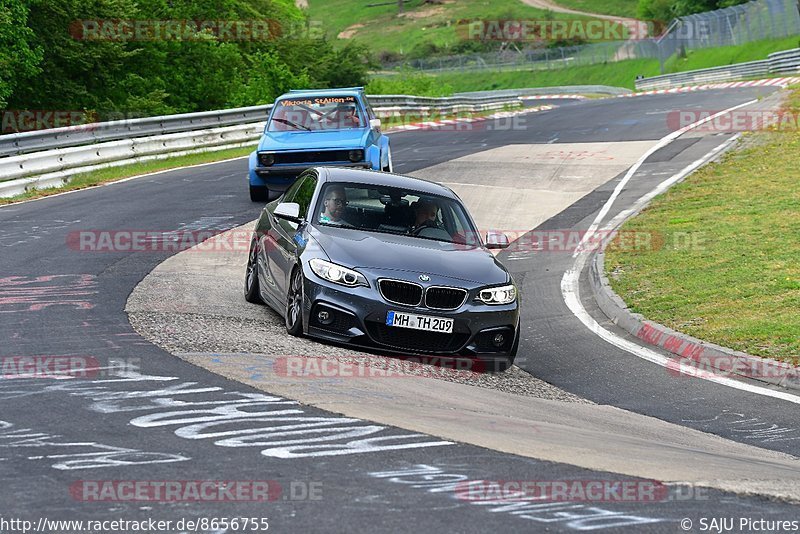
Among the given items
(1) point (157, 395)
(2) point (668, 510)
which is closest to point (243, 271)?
(1) point (157, 395)

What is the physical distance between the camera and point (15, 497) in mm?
5434

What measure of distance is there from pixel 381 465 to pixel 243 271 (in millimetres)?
8596

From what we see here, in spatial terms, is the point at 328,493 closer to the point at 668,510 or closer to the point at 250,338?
the point at 668,510

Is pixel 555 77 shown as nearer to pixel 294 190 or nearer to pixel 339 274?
pixel 294 190

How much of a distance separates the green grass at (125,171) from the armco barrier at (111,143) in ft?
0.48

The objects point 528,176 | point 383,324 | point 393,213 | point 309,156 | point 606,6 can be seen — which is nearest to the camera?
point 383,324

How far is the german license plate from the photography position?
9805 mm

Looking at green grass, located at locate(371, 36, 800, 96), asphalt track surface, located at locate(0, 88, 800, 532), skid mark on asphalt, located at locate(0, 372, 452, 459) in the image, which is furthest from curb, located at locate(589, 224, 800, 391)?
green grass, located at locate(371, 36, 800, 96)

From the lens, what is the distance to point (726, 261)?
1491 centimetres

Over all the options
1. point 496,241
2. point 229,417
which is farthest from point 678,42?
point 229,417

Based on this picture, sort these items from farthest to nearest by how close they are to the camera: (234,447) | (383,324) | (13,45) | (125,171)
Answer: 1. (13,45)
2. (125,171)
3. (383,324)
4. (234,447)

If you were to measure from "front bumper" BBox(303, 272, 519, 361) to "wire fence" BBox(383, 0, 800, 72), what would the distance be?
60258 mm

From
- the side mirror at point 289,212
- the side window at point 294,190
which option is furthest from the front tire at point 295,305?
the side window at point 294,190

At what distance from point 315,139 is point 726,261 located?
7.70 metres
